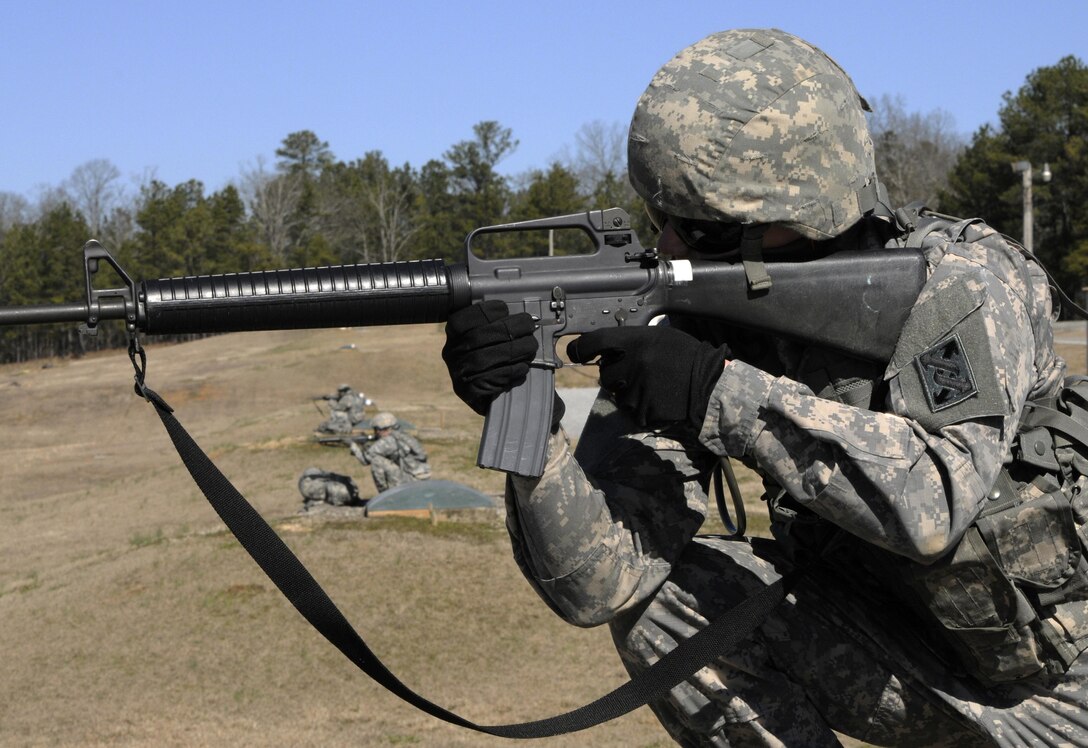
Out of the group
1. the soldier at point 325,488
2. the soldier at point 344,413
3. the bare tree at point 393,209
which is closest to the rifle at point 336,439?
the soldier at point 344,413

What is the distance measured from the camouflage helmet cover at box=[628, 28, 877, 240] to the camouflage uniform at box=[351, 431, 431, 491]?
10.8m

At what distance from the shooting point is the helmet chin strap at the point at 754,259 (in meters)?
3.59

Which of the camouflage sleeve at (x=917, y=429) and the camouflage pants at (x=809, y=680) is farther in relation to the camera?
the camouflage pants at (x=809, y=680)

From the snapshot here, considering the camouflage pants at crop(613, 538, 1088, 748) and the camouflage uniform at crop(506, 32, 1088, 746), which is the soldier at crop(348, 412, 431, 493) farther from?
the camouflage pants at crop(613, 538, 1088, 748)

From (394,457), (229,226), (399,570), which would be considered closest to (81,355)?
(229,226)

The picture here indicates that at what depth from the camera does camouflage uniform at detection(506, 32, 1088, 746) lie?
10.8ft

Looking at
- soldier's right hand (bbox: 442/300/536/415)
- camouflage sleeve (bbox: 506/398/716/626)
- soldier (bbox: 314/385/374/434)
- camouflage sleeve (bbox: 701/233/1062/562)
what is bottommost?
soldier (bbox: 314/385/374/434)

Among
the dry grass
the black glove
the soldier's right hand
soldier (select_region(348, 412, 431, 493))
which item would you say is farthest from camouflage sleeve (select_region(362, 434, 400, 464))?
the black glove

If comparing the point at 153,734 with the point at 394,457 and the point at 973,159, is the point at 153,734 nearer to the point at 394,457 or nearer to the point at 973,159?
the point at 394,457

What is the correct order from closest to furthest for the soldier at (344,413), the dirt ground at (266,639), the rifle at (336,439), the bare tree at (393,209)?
the dirt ground at (266,639) → the rifle at (336,439) → the soldier at (344,413) → the bare tree at (393,209)

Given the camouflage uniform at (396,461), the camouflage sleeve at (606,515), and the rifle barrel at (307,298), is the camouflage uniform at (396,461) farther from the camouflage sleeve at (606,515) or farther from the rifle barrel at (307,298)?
the rifle barrel at (307,298)

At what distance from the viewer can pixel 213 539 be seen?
11.0 metres

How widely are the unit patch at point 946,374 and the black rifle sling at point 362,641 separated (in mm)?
816

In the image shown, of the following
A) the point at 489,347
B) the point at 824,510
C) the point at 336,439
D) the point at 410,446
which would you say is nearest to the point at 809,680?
the point at 824,510
